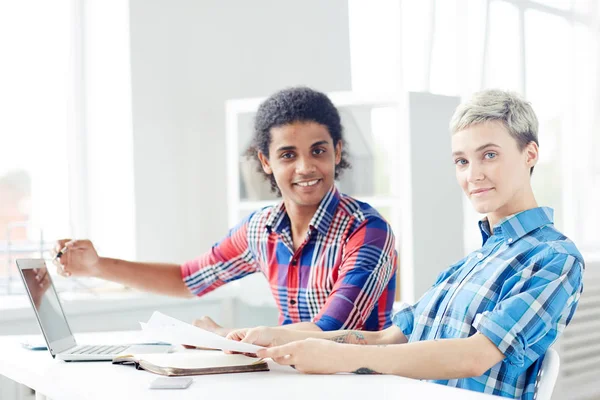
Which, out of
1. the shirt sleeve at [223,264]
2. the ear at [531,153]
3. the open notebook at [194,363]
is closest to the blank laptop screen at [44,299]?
the open notebook at [194,363]

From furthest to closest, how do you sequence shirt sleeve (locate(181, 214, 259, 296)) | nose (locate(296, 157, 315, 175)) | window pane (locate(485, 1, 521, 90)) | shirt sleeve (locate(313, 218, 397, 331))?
window pane (locate(485, 1, 521, 90)) → shirt sleeve (locate(181, 214, 259, 296)) → nose (locate(296, 157, 315, 175)) → shirt sleeve (locate(313, 218, 397, 331))

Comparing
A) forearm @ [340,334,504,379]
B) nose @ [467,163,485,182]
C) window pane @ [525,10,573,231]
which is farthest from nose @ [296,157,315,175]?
window pane @ [525,10,573,231]

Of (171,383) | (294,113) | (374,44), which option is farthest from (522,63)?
(171,383)

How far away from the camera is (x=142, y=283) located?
2.45m

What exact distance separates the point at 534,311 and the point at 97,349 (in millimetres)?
940

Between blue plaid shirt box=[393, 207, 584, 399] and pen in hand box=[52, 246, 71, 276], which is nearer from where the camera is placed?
blue plaid shirt box=[393, 207, 584, 399]

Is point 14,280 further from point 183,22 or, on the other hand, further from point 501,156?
point 501,156

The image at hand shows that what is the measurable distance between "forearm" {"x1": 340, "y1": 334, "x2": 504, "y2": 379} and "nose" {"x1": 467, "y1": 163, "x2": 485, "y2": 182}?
36 centimetres

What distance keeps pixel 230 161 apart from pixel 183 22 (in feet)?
2.17

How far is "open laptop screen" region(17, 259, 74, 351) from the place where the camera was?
1.75 meters

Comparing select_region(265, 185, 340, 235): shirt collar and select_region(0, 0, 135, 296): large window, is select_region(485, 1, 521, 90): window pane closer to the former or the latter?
select_region(0, 0, 135, 296): large window

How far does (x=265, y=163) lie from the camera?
237 cm

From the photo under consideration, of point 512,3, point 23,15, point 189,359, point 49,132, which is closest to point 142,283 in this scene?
point 189,359

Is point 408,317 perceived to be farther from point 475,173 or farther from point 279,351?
point 279,351
